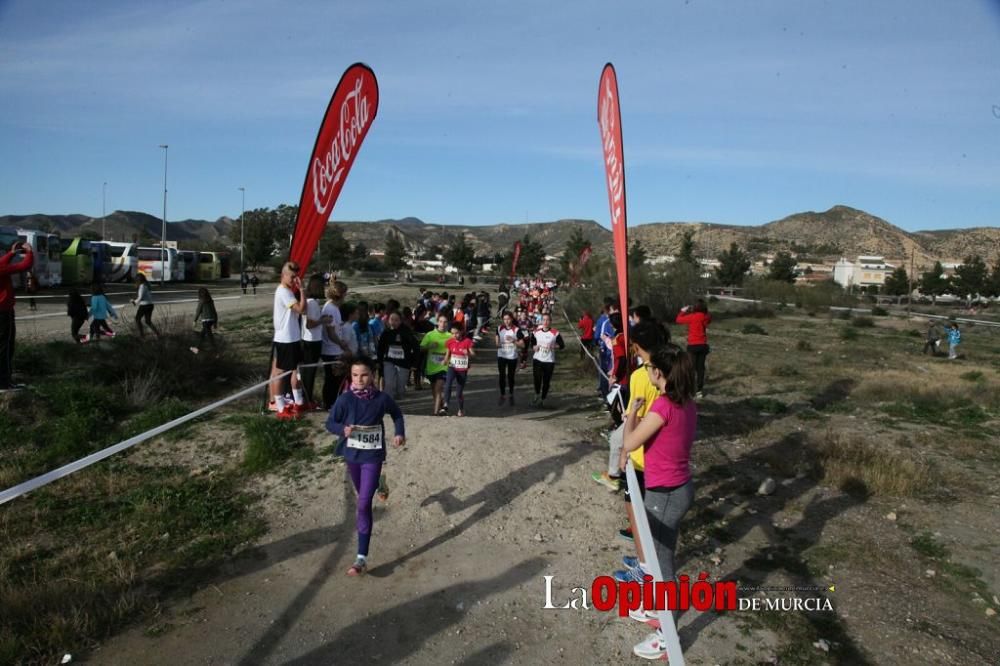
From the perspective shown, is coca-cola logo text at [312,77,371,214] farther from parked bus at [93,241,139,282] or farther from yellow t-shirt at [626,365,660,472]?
parked bus at [93,241,139,282]

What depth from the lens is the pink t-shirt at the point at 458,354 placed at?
955 centimetres

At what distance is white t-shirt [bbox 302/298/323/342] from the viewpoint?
7.84m

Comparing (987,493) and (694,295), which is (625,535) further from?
(694,295)

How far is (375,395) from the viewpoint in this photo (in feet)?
17.0

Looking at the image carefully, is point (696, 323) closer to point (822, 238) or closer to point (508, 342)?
point (508, 342)

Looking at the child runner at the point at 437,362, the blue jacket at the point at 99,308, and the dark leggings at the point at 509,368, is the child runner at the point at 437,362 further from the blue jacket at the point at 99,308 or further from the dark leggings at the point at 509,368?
the blue jacket at the point at 99,308

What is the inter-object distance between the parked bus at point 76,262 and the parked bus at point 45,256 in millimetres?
1492

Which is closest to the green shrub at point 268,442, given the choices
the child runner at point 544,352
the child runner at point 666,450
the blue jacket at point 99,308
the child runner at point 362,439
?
the child runner at point 362,439

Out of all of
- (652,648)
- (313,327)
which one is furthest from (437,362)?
(652,648)

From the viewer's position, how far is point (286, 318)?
24.4 ft

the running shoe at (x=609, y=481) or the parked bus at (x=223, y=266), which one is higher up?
the parked bus at (x=223, y=266)

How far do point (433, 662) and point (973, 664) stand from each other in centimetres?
338

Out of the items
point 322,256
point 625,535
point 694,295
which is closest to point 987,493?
point 625,535

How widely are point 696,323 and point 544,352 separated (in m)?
3.01
